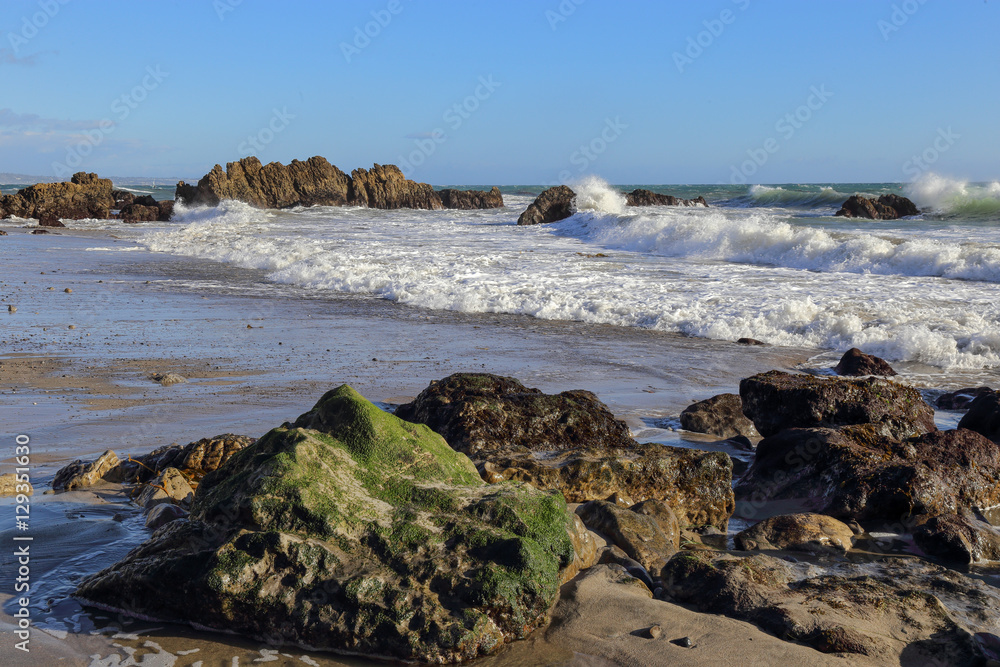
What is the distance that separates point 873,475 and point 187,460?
3855 mm

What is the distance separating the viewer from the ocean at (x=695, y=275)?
31.0ft

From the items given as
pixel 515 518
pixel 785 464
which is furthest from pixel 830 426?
pixel 515 518

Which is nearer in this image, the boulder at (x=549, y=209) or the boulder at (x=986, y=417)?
the boulder at (x=986, y=417)

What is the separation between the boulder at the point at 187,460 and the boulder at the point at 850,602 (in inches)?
101

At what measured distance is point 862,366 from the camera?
24.8 feet

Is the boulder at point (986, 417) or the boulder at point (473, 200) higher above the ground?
the boulder at point (473, 200)

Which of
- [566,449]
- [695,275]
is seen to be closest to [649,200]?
[695,275]

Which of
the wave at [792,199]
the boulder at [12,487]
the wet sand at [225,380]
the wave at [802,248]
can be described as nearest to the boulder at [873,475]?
the wet sand at [225,380]

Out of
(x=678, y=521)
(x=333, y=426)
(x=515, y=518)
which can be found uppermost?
(x=333, y=426)

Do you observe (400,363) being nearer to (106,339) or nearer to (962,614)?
(106,339)

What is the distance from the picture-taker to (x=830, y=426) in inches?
211

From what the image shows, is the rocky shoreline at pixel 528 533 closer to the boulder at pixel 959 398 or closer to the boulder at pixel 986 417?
the boulder at pixel 986 417

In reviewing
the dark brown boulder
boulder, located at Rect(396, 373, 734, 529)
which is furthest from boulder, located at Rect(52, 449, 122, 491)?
the dark brown boulder

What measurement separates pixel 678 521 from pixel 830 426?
5.92ft
